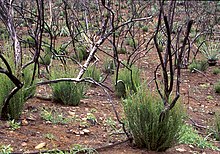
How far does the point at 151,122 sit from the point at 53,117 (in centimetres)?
119

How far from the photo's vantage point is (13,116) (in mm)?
3887

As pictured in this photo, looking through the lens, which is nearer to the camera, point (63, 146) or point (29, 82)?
point (63, 146)

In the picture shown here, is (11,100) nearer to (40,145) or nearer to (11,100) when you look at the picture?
(11,100)

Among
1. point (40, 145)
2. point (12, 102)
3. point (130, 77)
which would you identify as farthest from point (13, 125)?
point (130, 77)

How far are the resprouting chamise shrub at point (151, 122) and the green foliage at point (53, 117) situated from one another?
0.82m

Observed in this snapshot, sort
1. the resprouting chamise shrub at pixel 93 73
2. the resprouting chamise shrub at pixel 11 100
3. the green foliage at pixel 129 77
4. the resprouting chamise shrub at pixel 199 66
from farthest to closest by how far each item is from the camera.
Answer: the resprouting chamise shrub at pixel 199 66 < the resprouting chamise shrub at pixel 93 73 < the green foliage at pixel 129 77 < the resprouting chamise shrub at pixel 11 100

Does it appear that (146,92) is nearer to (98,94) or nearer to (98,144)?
(98,144)

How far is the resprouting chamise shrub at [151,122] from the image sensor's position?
3.45m

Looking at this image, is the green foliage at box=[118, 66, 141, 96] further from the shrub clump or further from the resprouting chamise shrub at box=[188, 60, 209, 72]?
the resprouting chamise shrub at box=[188, 60, 209, 72]

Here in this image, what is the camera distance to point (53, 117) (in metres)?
4.25

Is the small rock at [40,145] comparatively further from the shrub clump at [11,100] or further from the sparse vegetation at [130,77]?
the sparse vegetation at [130,77]

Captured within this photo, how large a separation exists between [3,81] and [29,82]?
2.24 ft

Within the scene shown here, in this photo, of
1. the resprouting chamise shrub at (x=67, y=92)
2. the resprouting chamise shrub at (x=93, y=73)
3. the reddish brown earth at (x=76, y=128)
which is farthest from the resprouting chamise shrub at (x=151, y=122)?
the resprouting chamise shrub at (x=93, y=73)

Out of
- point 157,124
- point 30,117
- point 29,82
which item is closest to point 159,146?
point 157,124
